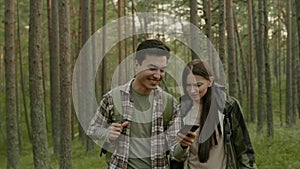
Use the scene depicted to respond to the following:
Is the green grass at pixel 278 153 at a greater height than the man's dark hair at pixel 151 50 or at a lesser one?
lesser

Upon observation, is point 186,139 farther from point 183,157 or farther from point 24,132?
point 24,132

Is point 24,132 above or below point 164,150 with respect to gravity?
below

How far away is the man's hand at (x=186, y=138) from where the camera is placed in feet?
9.40

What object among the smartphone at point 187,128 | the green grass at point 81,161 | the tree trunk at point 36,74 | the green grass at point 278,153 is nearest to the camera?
the smartphone at point 187,128

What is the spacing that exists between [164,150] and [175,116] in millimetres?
232

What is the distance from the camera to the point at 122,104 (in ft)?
10.3

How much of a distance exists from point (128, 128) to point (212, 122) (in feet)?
2.15

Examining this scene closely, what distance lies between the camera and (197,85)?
134 inches

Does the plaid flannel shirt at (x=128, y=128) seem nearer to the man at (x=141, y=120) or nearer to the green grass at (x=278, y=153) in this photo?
the man at (x=141, y=120)

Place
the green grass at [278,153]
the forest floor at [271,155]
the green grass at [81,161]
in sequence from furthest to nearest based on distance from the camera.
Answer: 1. the green grass at [81,161]
2. the forest floor at [271,155]
3. the green grass at [278,153]

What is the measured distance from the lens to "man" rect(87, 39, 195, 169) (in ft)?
10.2

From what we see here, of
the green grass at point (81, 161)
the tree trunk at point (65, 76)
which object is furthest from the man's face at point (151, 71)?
the green grass at point (81, 161)

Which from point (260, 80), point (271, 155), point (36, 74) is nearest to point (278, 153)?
point (271, 155)

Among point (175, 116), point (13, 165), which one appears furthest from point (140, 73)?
point (13, 165)
